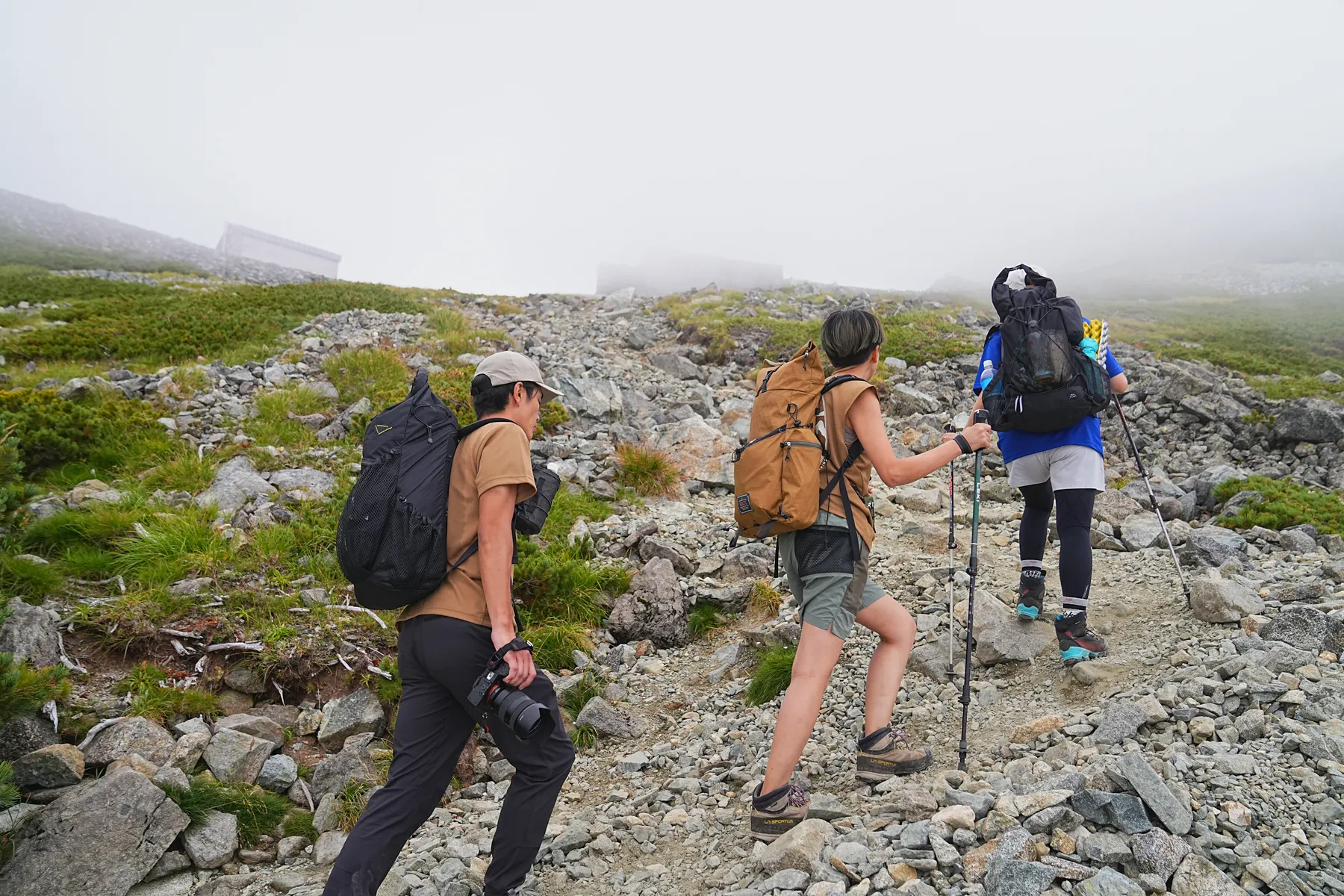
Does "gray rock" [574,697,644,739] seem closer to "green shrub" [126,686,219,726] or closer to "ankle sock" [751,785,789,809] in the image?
"ankle sock" [751,785,789,809]

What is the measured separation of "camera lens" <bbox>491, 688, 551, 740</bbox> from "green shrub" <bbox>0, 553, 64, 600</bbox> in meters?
5.24

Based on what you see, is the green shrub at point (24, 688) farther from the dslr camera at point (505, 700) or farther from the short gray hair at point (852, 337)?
the short gray hair at point (852, 337)

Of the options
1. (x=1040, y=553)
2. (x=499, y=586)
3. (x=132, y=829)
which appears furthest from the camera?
(x=1040, y=553)

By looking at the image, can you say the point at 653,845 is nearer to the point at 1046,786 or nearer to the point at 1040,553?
the point at 1046,786

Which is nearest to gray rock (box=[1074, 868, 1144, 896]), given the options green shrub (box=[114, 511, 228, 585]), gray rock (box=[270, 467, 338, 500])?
green shrub (box=[114, 511, 228, 585])

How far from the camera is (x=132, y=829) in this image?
418 centimetres

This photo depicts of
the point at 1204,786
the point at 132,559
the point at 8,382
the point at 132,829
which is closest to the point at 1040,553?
the point at 1204,786

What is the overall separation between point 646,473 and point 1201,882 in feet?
27.9

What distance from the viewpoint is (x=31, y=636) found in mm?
5379

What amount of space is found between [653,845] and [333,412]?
9921 millimetres

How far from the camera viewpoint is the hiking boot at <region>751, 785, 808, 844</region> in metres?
3.83

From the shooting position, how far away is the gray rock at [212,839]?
4.33 meters

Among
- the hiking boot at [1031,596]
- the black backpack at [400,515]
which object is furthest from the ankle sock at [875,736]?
the black backpack at [400,515]

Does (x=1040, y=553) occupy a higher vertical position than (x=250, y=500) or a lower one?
higher
